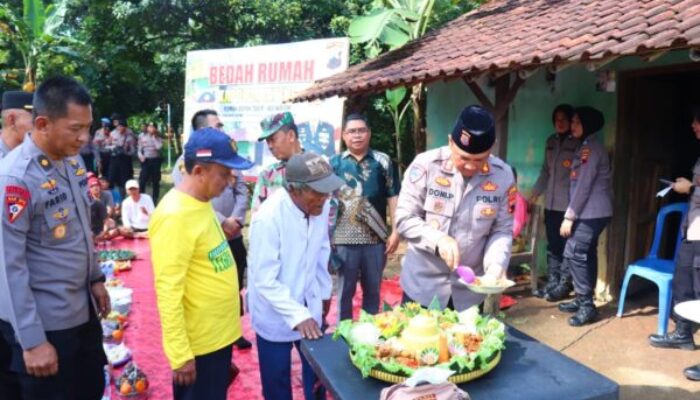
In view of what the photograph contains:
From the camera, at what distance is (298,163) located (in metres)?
2.41

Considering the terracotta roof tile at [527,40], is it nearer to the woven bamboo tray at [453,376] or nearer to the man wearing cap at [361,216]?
the man wearing cap at [361,216]

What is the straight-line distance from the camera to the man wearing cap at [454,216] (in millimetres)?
2629

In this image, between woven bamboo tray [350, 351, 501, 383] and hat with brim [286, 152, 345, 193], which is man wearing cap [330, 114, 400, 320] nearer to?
hat with brim [286, 152, 345, 193]

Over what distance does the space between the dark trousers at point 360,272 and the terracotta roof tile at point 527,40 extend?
1.82 metres

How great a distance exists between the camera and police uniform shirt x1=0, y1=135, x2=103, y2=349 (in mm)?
2096

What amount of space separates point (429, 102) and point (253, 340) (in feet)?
14.7

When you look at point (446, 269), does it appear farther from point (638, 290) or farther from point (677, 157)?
point (677, 157)

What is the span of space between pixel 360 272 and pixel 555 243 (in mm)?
2317

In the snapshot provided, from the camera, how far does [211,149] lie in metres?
2.25

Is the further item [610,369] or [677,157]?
[677,157]

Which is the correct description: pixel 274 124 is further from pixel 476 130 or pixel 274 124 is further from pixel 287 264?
pixel 476 130

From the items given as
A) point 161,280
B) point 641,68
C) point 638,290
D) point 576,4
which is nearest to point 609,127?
point 641,68

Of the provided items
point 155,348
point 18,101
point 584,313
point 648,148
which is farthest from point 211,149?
point 648,148

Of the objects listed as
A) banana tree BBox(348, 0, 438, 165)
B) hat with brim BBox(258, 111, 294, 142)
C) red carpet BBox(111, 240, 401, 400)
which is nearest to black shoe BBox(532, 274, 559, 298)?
red carpet BBox(111, 240, 401, 400)
